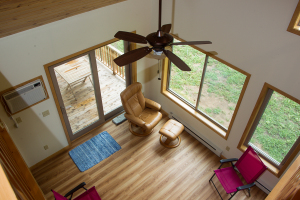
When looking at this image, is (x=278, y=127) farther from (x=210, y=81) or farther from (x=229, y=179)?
(x=210, y=81)

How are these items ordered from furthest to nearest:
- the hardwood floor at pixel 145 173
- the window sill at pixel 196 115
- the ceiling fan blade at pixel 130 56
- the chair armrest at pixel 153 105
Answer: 1. the chair armrest at pixel 153 105
2. the window sill at pixel 196 115
3. the hardwood floor at pixel 145 173
4. the ceiling fan blade at pixel 130 56

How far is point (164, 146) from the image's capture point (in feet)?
18.3

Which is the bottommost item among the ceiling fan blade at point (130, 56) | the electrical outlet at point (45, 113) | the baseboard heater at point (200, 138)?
the baseboard heater at point (200, 138)

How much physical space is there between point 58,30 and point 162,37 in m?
2.21

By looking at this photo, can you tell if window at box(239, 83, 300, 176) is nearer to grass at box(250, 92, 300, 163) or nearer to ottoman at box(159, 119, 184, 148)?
grass at box(250, 92, 300, 163)

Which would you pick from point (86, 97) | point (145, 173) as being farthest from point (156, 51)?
point (86, 97)

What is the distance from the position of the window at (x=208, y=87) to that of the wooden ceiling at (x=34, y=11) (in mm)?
2011

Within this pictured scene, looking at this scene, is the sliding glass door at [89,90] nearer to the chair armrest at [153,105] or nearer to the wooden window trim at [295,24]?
the chair armrest at [153,105]

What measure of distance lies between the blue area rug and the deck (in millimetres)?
512

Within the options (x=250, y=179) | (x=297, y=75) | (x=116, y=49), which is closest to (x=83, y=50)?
(x=116, y=49)

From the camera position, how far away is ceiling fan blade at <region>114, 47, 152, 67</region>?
252 cm

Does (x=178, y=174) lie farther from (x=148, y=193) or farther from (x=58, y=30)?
(x=58, y=30)

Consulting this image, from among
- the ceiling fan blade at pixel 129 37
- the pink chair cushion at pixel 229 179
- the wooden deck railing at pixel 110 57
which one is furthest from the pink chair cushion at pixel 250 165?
the wooden deck railing at pixel 110 57

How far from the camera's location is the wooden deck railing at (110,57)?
22.5ft
